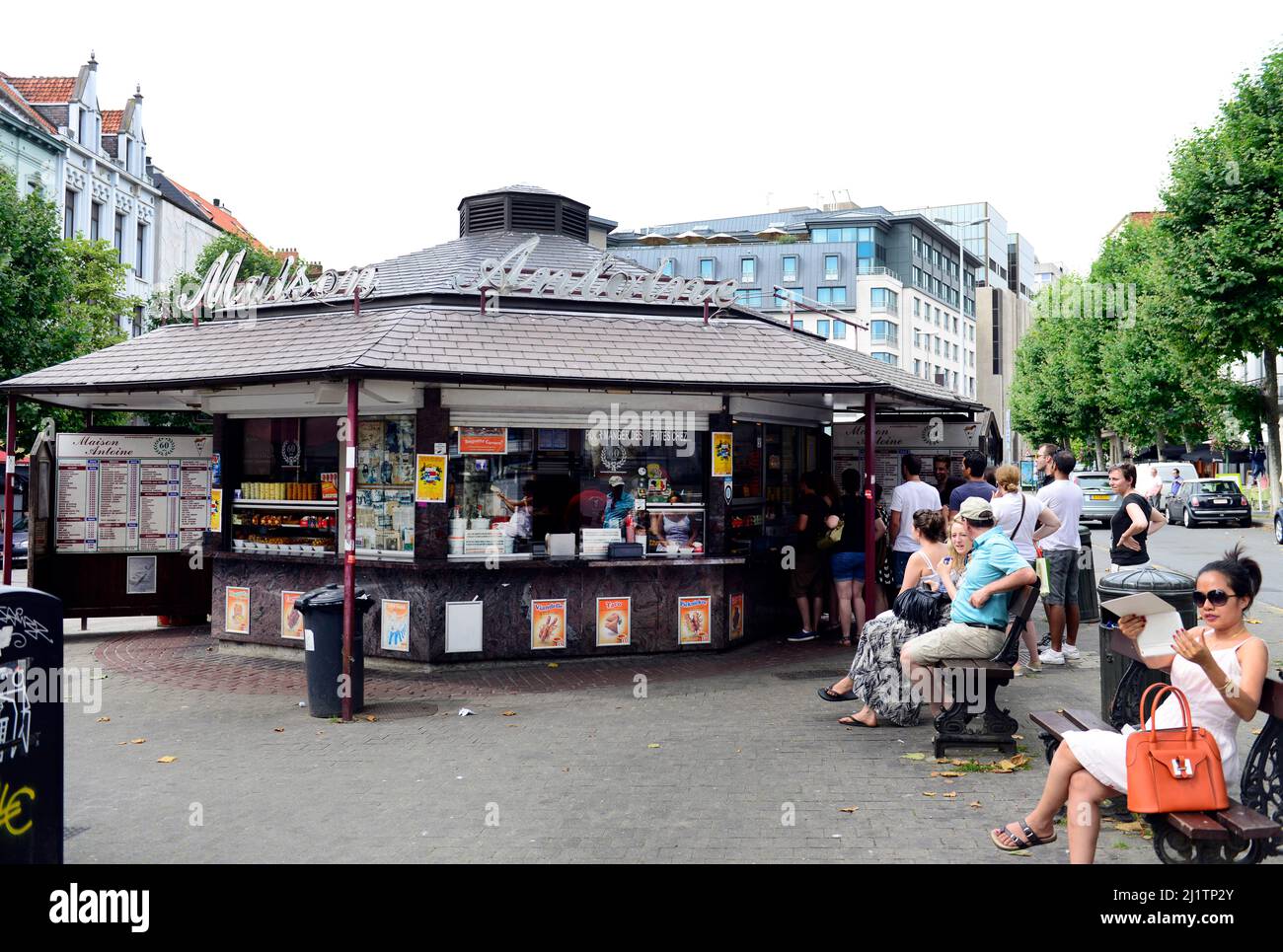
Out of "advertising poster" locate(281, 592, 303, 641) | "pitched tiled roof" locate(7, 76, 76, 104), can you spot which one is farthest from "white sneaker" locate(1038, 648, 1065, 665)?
"pitched tiled roof" locate(7, 76, 76, 104)

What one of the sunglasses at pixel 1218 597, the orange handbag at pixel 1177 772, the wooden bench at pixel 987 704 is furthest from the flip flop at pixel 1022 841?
the wooden bench at pixel 987 704

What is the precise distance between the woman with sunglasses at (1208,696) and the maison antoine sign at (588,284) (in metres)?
7.67

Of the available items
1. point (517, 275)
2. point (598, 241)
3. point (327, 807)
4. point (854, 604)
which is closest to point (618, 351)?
point (517, 275)

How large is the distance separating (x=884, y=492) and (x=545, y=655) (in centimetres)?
767

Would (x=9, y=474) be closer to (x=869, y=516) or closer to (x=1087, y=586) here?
(x=869, y=516)

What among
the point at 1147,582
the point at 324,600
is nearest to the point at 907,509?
the point at 1147,582

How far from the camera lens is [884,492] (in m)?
16.0

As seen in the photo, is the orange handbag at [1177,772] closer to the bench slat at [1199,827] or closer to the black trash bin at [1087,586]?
the bench slat at [1199,827]

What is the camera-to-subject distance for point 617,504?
10703mm

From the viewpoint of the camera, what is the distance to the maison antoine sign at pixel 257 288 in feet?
37.2

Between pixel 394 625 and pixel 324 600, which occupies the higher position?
pixel 324 600

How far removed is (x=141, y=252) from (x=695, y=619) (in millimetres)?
40079
